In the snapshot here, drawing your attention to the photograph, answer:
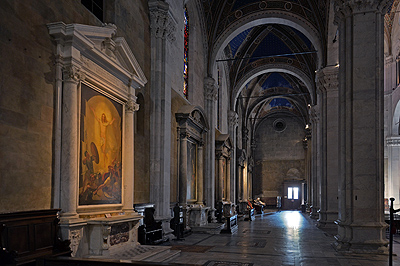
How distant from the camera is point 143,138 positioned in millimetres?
11828

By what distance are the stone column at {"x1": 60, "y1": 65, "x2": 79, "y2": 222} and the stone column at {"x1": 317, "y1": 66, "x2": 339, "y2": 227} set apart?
1167 cm

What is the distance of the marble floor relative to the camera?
8.91 metres

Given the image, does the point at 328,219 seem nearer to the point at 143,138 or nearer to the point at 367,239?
the point at 367,239

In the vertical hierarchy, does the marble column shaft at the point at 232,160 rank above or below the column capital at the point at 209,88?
below

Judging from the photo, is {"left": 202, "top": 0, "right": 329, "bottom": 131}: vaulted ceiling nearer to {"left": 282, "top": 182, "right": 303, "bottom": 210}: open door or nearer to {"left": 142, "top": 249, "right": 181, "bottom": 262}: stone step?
{"left": 282, "top": 182, "right": 303, "bottom": 210}: open door

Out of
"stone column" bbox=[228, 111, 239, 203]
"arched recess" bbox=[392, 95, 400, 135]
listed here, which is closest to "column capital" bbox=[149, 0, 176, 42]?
"stone column" bbox=[228, 111, 239, 203]

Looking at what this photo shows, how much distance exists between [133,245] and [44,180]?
317 centimetres

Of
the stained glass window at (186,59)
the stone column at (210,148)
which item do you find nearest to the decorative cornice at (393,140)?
the stone column at (210,148)

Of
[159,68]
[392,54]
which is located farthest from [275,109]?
[159,68]

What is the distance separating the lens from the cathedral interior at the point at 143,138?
6543 mm

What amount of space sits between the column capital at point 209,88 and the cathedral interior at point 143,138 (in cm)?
13

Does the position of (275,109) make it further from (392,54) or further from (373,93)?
(373,93)

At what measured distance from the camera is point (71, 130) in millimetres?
7500

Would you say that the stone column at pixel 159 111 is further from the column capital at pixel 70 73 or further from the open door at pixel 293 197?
the open door at pixel 293 197
